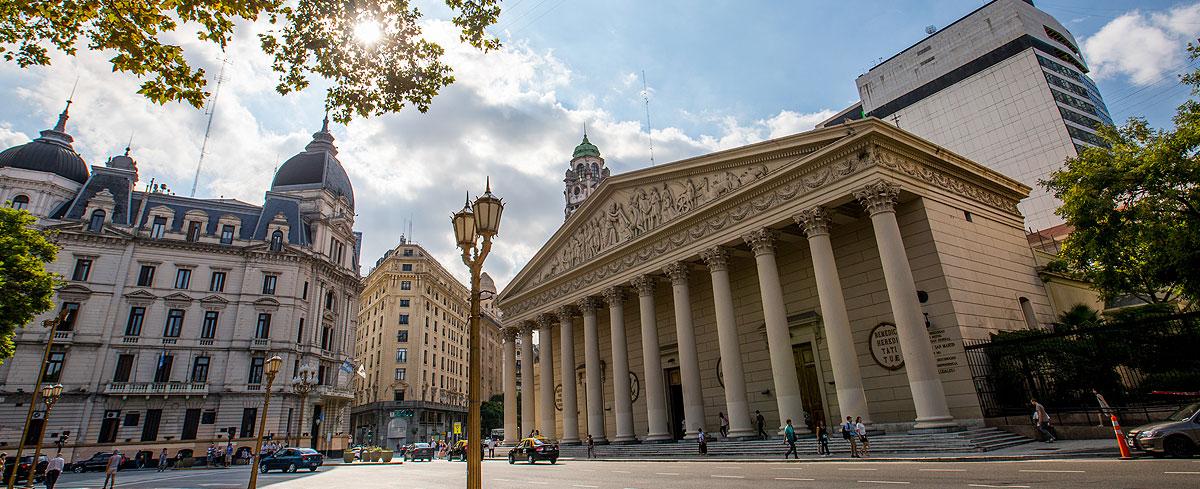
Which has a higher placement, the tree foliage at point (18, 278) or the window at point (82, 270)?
the window at point (82, 270)

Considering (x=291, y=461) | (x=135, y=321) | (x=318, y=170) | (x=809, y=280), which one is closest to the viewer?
(x=809, y=280)

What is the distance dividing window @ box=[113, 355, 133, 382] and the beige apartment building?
2538 cm

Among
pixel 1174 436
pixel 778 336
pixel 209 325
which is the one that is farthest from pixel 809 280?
pixel 209 325

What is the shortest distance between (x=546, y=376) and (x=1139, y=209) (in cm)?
2780

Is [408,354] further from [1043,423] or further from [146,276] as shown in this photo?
[1043,423]

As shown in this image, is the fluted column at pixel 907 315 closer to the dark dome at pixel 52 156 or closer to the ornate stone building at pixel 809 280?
the ornate stone building at pixel 809 280

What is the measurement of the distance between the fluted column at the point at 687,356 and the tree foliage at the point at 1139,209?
15184mm

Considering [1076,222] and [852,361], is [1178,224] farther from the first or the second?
[852,361]

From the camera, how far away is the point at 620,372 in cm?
2709

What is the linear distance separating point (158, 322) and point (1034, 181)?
257 feet

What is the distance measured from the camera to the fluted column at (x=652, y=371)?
24750mm

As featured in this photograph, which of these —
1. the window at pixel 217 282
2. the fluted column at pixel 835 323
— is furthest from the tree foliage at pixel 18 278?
the fluted column at pixel 835 323

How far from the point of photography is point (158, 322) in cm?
4012

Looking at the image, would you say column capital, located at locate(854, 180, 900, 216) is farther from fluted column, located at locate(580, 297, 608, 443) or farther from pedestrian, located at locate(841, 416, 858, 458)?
fluted column, located at locate(580, 297, 608, 443)
